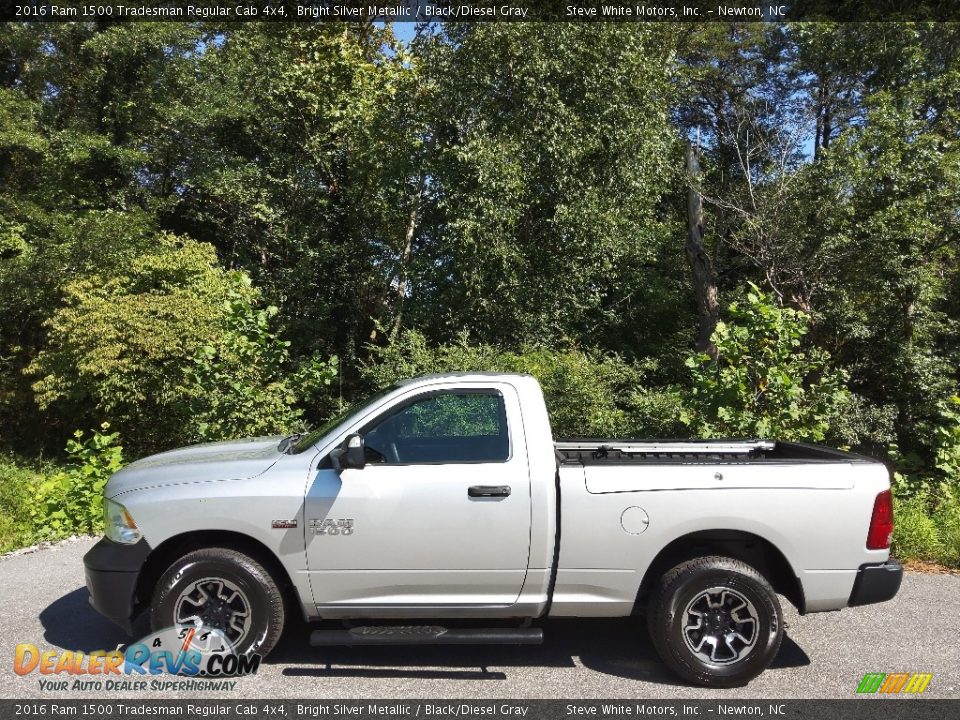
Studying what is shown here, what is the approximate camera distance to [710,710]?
420 cm

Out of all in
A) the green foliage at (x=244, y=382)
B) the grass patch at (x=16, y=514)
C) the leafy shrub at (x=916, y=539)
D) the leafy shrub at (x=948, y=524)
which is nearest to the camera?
the leafy shrub at (x=948, y=524)

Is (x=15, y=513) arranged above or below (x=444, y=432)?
below

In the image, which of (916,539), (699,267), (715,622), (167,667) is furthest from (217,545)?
(699,267)

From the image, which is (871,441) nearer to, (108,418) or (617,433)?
(617,433)

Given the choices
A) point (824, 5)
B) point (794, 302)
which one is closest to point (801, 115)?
point (824, 5)

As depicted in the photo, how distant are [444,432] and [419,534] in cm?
112

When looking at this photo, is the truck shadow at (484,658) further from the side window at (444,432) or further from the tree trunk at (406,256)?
the tree trunk at (406,256)

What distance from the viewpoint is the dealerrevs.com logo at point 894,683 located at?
4480 mm

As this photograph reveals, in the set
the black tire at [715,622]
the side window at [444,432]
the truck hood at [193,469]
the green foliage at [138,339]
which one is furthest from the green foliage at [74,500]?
the black tire at [715,622]

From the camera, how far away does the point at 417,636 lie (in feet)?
14.3

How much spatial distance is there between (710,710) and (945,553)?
4188 mm

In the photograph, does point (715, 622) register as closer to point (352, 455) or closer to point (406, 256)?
point (352, 455)

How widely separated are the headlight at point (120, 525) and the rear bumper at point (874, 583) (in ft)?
13.9

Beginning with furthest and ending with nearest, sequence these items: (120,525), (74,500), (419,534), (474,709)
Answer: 1. (74,500)
2. (120,525)
3. (419,534)
4. (474,709)
